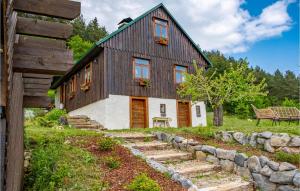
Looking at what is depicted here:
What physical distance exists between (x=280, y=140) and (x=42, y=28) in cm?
789

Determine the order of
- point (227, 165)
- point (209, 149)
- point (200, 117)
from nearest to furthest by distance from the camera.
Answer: point (227, 165)
point (209, 149)
point (200, 117)

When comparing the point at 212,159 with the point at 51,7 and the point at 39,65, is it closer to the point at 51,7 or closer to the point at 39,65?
the point at 39,65

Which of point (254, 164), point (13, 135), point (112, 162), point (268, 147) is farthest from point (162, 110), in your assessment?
point (13, 135)

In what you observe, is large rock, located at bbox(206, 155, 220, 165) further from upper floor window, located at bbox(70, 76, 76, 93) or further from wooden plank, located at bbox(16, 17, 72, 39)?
upper floor window, located at bbox(70, 76, 76, 93)

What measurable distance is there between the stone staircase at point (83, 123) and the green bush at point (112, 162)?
26.7 ft

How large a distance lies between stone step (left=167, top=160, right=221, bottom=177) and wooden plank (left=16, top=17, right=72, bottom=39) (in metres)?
5.63

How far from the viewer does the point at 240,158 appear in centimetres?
768

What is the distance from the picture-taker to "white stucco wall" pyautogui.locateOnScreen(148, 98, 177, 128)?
16.6 meters

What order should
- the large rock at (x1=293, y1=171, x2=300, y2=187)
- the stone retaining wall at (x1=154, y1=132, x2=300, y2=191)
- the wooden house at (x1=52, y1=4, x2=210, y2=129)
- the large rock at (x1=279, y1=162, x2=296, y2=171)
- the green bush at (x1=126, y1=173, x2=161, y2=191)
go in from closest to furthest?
the green bush at (x1=126, y1=173, x2=161, y2=191) < the large rock at (x1=293, y1=171, x2=300, y2=187) < the stone retaining wall at (x1=154, y1=132, x2=300, y2=191) < the large rock at (x1=279, y1=162, x2=296, y2=171) < the wooden house at (x1=52, y1=4, x2=210, y2=129)

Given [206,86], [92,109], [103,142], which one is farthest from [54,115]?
[103,142]

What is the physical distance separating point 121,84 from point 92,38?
30187 millimetres

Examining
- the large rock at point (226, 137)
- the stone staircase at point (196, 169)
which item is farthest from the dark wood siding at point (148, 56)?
the large rock at point (226, 137)

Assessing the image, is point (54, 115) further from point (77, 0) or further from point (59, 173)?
point (77, 0)

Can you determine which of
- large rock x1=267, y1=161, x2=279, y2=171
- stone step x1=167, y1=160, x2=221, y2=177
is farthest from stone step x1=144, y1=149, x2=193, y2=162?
large rock x1=267, y1=161, x2=279, y2=171
